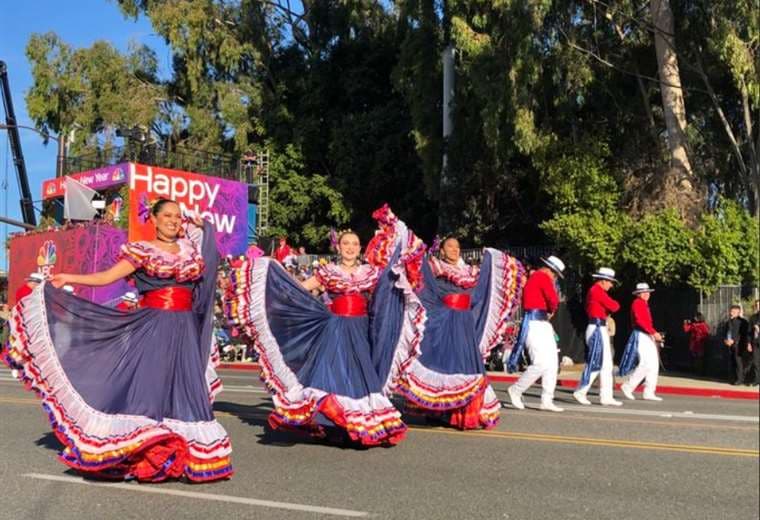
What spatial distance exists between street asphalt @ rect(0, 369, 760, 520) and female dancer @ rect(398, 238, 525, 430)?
28 centimetres

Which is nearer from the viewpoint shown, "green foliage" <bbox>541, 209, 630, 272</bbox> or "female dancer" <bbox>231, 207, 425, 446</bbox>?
"female dancer" <bbox>231, 207, 425, 446</bbox>

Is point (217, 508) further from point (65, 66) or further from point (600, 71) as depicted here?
point (65, 66)

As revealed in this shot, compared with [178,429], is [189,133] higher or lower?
higher

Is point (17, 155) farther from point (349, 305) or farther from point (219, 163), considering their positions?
point (349, 305)

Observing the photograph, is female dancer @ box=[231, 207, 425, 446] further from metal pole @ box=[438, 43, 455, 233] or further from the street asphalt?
metal pole @ box=[438, 43, 455, 233]

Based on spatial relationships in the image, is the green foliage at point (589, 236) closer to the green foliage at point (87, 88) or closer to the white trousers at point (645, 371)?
the white trousers at point (645, 371)

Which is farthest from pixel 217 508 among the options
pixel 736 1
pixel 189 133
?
pixel 189 133

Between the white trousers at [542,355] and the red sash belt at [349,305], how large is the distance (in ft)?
10.3

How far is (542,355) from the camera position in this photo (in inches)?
414

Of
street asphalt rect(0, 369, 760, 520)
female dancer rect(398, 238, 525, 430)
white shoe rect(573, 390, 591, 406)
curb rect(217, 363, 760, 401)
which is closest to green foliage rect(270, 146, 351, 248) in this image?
curb rect(217, 363, 760, 401)

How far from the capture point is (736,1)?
1672cm

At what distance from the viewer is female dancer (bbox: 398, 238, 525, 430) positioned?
878 centimetres

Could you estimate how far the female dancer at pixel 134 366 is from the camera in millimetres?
6348

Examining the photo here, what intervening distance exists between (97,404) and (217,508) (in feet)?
4.35
